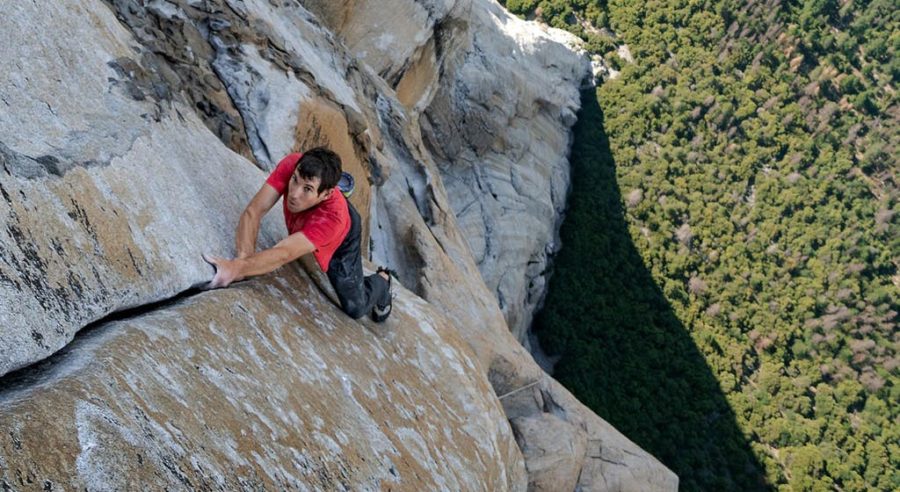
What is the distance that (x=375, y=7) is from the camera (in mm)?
17828


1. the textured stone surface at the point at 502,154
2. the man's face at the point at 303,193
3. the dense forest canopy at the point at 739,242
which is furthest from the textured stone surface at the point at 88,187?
the dense forest canopy at the point at 739,242

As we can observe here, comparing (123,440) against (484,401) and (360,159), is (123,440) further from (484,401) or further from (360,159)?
(360,159)

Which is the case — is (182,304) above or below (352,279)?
below

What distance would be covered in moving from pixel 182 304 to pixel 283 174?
1.81 meters

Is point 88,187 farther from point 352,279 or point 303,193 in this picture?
point 352,279

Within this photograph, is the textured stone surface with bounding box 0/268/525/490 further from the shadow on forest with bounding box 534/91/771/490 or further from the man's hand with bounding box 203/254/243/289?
the shadow on forest with bounding box 534/91/771/490

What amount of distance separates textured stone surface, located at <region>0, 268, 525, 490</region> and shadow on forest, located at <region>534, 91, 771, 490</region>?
3049cm

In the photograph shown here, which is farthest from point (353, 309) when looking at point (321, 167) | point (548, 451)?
point (548, 451)

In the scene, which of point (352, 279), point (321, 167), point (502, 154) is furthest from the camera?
point (502, 154)

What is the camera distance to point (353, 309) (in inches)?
283

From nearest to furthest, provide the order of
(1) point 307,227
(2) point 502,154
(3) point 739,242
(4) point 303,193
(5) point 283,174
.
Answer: (4) point 303,193
(1) point 307,227
(5) point 283,174
(2) point 502,154
(3) point 739,242

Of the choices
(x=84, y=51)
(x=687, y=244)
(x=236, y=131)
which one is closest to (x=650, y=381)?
Result: (x=687, y=244)

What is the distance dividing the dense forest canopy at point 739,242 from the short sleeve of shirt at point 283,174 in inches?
1302

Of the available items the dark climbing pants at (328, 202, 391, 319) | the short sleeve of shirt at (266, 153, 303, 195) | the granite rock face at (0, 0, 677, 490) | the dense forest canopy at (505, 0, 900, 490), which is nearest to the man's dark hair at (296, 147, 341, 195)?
the short sleeve of shirt at (266, 153, 303, 195)
